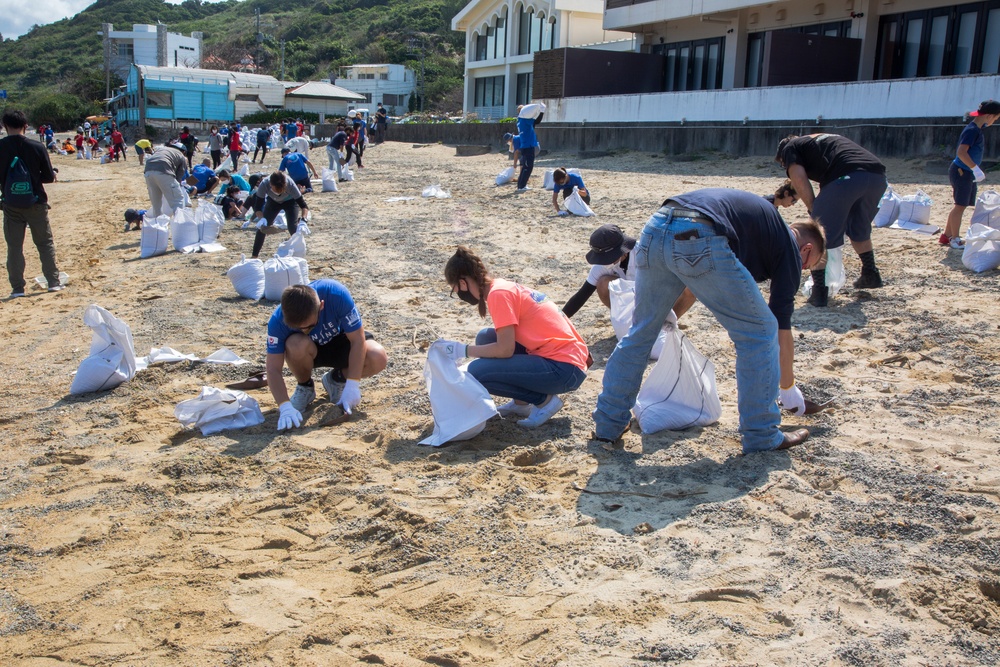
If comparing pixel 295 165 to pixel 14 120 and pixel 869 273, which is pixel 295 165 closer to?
pixel 14 120

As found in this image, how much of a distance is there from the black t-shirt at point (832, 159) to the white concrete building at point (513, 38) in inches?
871

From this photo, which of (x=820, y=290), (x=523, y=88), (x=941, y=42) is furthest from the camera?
(x=523, y=88)

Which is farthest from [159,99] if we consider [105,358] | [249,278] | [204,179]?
[105,358]

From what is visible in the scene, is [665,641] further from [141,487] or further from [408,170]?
[408,170]

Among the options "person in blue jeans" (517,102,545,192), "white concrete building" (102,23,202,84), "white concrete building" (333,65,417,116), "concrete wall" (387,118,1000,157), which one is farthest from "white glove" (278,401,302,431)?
"white concrete building" (102,23,202,84)

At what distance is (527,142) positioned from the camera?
496 inches

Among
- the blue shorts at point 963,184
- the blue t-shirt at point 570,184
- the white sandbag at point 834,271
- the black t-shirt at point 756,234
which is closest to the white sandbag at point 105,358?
the black t-shirt at point 756,234

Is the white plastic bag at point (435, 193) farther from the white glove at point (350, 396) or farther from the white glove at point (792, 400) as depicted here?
the white glove at point (792, 400)

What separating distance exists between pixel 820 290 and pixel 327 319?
3544 millimetres

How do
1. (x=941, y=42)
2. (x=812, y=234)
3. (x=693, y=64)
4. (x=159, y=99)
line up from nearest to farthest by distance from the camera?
(x=812, y=234) → (x=941, y=42) → (x=693, y=64) → (x=159, y=99)

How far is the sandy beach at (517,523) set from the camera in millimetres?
2369

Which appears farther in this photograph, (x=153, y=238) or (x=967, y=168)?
(x=153, y=238)

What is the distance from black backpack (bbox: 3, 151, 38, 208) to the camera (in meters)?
7.18

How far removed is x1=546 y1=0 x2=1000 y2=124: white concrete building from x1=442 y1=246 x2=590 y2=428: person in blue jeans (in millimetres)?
11089
